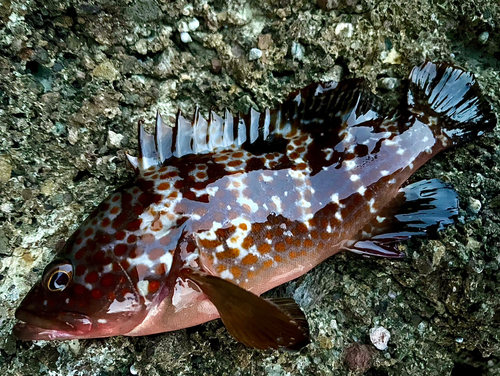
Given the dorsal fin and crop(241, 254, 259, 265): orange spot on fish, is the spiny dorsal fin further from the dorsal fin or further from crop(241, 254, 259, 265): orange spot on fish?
crop(241, 254, 259, 265): orange spot on fish

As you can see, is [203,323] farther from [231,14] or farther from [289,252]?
[231,14]

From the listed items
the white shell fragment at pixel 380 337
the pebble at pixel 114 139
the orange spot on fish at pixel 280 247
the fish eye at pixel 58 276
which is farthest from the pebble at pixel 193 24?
the white shell fragment at pixel 380 337

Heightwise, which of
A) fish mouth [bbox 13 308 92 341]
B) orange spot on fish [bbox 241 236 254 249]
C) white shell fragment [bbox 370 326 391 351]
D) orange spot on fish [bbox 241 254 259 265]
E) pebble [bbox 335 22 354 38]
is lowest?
white shell fragment [bbox 370 326 391 351]

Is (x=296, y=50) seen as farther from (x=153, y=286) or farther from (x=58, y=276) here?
(x=58, y=276)

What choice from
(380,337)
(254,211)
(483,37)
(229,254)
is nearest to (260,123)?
(254,211)

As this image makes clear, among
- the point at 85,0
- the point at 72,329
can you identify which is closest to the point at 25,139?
the point at 85,0

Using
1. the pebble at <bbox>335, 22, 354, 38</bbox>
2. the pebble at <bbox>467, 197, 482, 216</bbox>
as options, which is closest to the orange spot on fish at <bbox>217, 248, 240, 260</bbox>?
→ the pebble at <bbox>467, 197, 482, 216</bbox>
